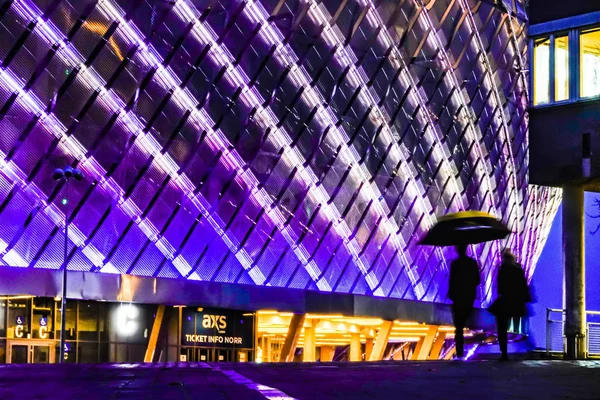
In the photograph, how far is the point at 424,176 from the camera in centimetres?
4891

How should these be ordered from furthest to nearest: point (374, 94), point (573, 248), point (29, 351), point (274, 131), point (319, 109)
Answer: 1. point (374, 94)
2. point (319, 109)
3. point (274, 131)
4. point (29, 351)
5. point (573, 248)

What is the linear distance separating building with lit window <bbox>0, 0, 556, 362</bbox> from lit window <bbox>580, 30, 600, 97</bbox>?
0.16 metres

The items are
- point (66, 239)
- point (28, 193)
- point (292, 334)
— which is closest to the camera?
point (66, 239)

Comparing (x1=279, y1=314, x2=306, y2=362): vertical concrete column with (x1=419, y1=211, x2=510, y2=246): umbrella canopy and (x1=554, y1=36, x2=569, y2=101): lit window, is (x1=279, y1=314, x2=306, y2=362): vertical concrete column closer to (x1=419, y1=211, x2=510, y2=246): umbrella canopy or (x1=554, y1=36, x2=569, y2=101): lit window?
(x1=554, y1=36, x2=569, y2=101): lit window

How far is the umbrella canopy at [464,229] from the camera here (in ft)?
72.4

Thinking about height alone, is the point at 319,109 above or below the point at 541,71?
above

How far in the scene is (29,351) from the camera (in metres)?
37.4

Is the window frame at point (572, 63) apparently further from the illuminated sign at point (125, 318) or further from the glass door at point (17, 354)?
the glass door at point (17, 354)

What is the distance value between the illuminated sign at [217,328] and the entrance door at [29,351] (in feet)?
16.3

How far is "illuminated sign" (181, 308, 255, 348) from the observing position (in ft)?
134

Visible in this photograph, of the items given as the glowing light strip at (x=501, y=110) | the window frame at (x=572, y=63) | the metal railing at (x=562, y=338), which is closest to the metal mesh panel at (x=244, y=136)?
the glowing light strip at (x=501, y=110)

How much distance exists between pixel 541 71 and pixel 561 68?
2.31 feet

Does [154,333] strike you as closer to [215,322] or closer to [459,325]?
[215,322]

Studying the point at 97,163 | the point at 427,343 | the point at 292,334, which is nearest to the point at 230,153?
the point at 97,163
